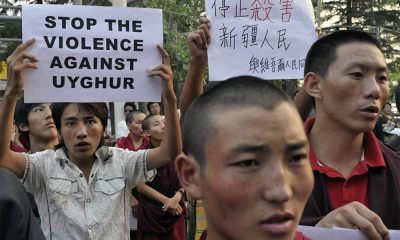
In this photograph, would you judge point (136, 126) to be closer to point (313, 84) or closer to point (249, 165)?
point (313, 84)

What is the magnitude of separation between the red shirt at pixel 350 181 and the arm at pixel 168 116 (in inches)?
50.0

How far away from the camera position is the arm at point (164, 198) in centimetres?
568

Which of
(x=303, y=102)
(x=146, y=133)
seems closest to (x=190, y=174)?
(x=303, y=102)

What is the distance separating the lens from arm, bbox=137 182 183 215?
5680mm

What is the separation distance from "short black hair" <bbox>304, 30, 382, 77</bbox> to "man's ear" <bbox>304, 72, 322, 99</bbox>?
0.07 ft

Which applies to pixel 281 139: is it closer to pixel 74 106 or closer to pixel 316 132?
pixel 316 132

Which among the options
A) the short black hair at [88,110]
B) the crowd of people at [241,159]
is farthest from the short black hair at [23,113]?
the short black hair at [88,110]

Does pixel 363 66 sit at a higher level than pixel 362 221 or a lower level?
higher

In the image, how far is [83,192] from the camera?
337 cm

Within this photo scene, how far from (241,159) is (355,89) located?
0.86 metres

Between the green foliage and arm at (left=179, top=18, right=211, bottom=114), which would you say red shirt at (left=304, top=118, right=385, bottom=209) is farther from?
the green foliage

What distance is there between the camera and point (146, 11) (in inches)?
137

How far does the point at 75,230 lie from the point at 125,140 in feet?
13.2

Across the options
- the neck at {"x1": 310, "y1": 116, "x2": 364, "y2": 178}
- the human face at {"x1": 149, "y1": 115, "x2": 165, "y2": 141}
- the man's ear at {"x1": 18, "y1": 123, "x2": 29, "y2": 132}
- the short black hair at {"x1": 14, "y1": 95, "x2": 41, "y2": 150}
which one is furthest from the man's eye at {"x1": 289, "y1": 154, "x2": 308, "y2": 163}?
the human face at {"x1": 149, "y1": 115, "x2": 165, "y2": 141}
